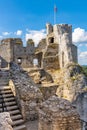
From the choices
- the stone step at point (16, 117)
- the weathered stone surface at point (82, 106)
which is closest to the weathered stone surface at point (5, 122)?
the stone step at point (16, 117)

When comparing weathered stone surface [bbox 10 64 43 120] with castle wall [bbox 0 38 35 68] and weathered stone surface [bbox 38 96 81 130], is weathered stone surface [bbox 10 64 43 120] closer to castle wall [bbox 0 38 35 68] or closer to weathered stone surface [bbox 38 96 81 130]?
weathered stone surface [bbox 38 96 81 130]

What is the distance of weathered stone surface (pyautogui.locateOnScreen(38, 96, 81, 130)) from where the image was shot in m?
6.40

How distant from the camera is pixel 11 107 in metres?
7.64

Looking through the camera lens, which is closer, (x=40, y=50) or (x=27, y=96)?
(x=27, y=96)

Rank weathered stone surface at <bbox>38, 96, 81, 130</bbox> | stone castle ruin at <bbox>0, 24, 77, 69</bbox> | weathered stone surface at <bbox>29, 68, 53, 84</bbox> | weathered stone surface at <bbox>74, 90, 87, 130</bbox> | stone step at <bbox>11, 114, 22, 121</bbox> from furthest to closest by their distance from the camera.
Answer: stone castle ruin at <bbox>0, 24, 77, 69</bbox>
weathered stone surface at <bbox>29, 68, 53, 84</bbox>
weathered stone surface at <bbox>74, 90, 87, 130</bbox>
stone step at <bbox>11, 114, 22, 121</bbox>
weathered stone surface at <bbox>38, 96, 81, 130</bbox>

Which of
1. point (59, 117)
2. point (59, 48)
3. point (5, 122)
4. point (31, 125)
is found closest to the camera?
point (5, 122)

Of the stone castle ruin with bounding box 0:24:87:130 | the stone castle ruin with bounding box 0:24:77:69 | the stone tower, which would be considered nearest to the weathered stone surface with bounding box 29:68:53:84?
the stone castle ruin with bounding box 0:24:87:130

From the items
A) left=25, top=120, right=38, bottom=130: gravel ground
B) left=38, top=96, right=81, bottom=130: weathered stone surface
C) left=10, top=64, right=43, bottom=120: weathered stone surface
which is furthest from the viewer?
left=10, top=64, right=43, bottom=120: weathered stone surface

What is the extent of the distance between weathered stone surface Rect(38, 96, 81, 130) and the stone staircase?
34.4 inches

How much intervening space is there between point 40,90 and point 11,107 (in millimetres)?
8659

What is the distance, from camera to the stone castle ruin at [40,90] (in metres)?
6.50

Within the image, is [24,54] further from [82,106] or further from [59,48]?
[82,106]

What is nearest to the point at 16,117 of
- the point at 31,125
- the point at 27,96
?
the point at 31,125

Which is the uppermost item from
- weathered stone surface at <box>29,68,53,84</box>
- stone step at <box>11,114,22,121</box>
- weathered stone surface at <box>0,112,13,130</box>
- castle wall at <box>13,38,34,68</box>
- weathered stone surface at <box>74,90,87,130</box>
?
castle wall at <box>13,38,34,68</box>
